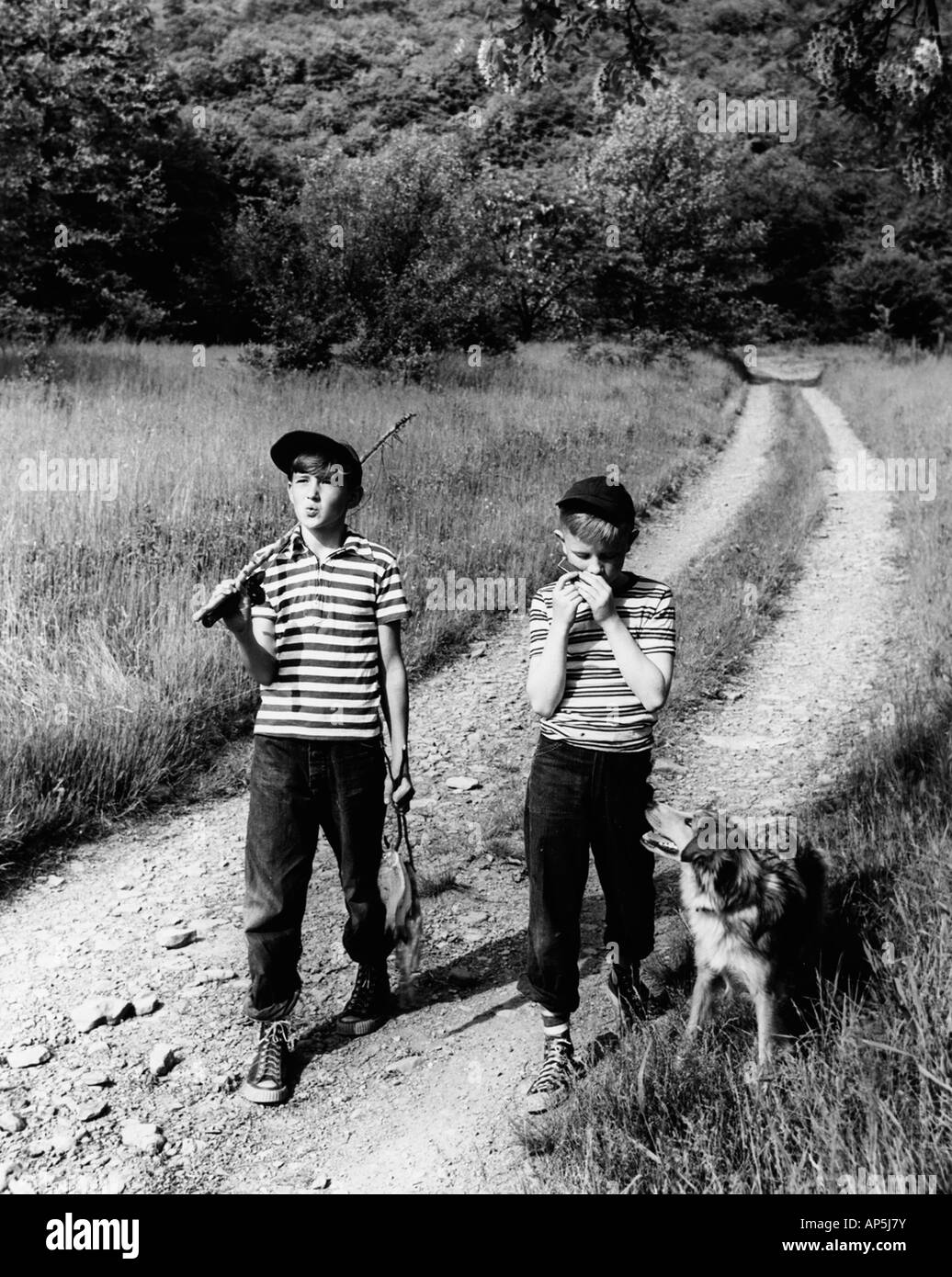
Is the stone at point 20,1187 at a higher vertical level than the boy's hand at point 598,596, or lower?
lower

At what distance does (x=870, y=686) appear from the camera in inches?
257

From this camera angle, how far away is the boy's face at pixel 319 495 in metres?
2.98

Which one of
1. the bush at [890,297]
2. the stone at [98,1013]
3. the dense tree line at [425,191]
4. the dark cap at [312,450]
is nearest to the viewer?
the dark cap at [312,450]

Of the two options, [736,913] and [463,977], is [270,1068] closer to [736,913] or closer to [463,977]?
[463,977]

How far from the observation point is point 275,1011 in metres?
3.04

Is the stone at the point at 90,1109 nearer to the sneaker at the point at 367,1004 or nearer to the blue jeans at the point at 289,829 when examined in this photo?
the blue jeans at the point at 289,829

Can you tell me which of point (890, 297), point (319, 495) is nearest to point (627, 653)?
point (319, 495)

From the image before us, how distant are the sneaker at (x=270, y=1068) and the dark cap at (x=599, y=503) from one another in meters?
1.86

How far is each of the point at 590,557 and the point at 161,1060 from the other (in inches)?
→ 81.0

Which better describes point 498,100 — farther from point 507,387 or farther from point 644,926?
point 644,926

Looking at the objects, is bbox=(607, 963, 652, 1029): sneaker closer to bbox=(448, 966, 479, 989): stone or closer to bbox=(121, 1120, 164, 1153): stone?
bbox=(448, 966, 479, 989): stone

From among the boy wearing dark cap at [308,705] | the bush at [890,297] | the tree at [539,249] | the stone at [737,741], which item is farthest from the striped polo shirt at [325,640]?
the bush at [890,297]

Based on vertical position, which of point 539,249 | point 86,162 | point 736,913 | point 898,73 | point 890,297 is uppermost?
point 86,162

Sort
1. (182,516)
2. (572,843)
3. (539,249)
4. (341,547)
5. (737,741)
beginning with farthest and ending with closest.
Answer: (539,249) < (182,516) < (737,741) < (341,547) < (572,843)
